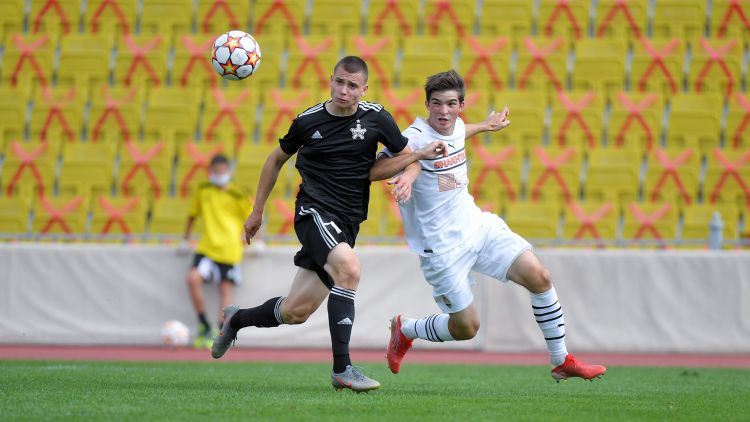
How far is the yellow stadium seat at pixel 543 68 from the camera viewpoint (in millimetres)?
14625

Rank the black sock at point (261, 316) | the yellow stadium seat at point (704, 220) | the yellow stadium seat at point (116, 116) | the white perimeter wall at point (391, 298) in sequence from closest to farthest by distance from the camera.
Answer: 1. the black sock at point (261, 316)
2. the white perimeter wall at point (391, 298)
3. the yellow stadium seat at point (704, 220)
4. the yellow stadium seat at point (116, 116)

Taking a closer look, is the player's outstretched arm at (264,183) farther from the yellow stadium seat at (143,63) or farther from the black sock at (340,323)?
the yellow stadium seat at (143,63)

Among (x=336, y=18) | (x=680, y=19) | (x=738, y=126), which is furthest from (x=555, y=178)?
(x=336, y=18)

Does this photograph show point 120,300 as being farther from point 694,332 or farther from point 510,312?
point 694,332

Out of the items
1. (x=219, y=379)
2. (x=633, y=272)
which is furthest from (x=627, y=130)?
(x=219, y=379)

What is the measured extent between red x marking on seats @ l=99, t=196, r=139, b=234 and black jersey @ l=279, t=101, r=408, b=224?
7.50 metres

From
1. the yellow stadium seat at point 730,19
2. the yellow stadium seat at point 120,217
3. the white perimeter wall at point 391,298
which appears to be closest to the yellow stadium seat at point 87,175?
the yellow stadium seat at point 120,217

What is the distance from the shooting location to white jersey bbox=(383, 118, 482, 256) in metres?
6.77

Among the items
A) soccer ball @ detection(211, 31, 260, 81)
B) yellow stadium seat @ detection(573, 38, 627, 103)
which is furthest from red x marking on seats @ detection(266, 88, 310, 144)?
soccer ball @ detection(211, 31, 260, 81)

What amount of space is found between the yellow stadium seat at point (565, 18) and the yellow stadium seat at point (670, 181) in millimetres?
2630

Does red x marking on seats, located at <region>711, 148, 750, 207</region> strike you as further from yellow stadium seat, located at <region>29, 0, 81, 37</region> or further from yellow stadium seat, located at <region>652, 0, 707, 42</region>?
yellow stadium seat, located at <region>29, 0, 81, 37</region>

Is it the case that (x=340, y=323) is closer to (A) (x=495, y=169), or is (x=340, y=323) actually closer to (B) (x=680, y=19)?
(A) (x=495, y=169)

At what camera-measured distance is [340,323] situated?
615 cm

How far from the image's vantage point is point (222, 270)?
11.3 m
